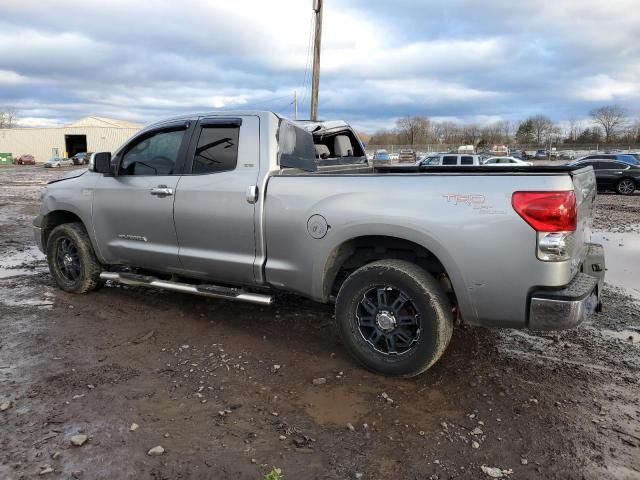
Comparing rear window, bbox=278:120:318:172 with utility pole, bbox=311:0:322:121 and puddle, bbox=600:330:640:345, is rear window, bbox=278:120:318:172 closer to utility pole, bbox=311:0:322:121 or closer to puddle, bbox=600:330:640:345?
puddle, bbox=600:330:640:345

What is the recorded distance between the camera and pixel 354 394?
354 cm

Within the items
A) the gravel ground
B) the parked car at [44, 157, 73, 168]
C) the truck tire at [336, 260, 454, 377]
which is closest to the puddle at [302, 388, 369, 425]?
the truck tire at [336, 260, 454, 377]

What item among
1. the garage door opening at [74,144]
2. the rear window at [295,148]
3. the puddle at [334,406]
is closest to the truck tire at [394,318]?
the puddle at [334,406]

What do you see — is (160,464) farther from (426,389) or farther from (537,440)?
(537,440)

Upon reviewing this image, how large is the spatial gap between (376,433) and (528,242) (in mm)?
1494

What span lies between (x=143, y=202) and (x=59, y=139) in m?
81.6

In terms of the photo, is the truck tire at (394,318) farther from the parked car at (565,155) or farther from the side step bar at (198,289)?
the parked car at (565,155)

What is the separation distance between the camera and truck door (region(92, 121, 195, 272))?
478cm

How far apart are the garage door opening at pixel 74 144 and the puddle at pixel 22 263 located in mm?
76096

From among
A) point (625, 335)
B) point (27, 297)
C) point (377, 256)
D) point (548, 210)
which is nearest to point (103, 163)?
point (27, 297)

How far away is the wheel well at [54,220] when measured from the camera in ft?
19.2

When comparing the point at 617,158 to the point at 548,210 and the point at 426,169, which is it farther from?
A: the point at 548,210

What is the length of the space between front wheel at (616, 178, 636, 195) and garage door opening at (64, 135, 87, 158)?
7401 centimetres

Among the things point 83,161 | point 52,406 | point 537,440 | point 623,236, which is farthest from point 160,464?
point 83,161
